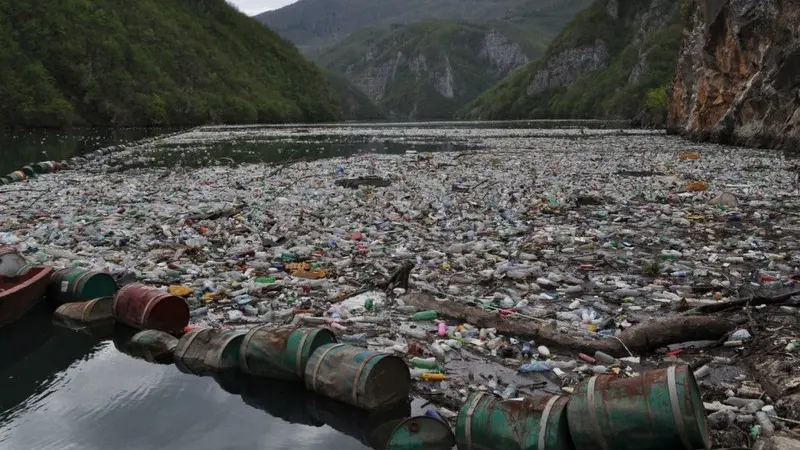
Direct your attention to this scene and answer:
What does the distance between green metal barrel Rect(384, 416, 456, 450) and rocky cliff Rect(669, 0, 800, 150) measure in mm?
28018

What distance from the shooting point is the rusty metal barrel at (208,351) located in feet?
18.6

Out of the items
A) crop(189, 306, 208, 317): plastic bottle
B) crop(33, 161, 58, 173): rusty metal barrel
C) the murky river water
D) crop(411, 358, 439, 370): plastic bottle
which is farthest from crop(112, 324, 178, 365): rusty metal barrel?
crop(33, 161, 58, 173): rusty metal barrel

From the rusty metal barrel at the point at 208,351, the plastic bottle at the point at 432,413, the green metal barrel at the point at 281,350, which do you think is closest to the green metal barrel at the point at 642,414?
the plastic bottle at the point at 432,413

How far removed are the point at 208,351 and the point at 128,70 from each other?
330 feet

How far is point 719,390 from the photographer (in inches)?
186

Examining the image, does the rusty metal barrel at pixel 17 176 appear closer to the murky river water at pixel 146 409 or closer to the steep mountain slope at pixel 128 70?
the murky river water at pixel 146 409

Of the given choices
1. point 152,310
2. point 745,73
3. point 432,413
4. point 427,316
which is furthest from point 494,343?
point 745,73

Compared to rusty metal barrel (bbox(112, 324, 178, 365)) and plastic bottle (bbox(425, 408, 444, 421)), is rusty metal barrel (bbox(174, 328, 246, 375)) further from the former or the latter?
plastic bottle (bbox(425, 408, 444, 421))

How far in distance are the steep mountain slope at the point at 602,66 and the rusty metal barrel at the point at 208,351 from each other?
313 ft

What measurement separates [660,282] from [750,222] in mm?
4856

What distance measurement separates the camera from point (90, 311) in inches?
275

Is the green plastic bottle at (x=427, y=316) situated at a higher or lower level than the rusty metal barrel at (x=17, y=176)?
lower

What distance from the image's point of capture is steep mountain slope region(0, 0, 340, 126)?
72750 mm

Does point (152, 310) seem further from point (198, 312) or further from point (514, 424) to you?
point (514, 424)
